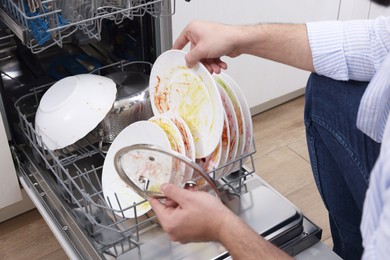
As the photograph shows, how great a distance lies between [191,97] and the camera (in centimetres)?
107

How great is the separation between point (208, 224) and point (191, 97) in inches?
13.5

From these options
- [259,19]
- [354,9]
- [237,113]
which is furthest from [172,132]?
[354,9]

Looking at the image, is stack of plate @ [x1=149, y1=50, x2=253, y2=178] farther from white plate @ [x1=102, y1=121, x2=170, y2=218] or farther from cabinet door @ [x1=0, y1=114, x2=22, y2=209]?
cabinet door @ [x1=0, y1=114, x2=22, y2=209]

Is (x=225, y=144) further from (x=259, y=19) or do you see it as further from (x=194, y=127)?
(x=259, y=19)

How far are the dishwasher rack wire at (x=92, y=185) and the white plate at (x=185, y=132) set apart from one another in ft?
0.19

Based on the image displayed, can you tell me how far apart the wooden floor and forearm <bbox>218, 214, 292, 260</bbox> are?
2.17ft

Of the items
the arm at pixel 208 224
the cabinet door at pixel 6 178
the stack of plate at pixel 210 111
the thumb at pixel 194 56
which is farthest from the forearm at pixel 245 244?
the cabinet door at pixel 6 178

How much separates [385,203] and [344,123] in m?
0.40

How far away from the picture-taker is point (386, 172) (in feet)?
1.98

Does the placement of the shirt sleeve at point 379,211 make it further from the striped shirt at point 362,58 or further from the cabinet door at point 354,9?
the cabinet door at point 354,9

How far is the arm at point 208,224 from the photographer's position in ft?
2.57

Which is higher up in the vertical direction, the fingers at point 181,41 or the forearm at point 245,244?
the fingers at point 181,41

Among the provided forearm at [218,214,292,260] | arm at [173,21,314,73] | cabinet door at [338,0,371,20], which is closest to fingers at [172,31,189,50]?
arm at [173,21,314,73]

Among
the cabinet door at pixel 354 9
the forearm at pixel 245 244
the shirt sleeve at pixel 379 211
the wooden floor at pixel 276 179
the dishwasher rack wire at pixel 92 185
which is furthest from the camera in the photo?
the cabinet door at pixel 354 9
